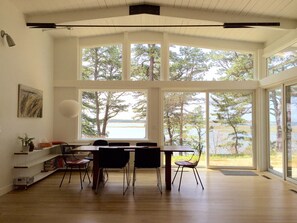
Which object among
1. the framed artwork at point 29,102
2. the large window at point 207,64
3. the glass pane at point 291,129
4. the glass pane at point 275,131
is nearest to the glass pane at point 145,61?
the large window at point 207,64

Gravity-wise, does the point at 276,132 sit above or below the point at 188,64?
below

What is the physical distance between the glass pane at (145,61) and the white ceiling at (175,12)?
97cm

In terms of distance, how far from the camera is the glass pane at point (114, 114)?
727 cm

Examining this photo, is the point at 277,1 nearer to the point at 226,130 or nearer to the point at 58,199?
the point at 226,130

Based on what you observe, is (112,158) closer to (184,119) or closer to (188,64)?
(184,119)

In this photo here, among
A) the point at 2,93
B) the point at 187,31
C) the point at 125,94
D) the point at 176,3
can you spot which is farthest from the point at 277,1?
the point at 2,93

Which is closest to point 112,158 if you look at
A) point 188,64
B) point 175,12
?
point 175,12

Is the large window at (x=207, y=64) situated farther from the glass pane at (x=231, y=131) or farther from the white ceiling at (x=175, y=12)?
the white ceiling at (x=175, y=12)

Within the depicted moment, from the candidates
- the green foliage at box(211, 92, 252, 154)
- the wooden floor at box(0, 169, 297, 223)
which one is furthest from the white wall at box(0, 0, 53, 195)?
the green foliage at box(211, 92, 252, 154)

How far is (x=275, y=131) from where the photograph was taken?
6406 millimetres

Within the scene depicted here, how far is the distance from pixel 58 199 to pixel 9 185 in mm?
1168

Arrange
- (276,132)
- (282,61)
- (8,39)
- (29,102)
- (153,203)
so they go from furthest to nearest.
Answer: (276,132), (282,61), (29,102), (8,39), (153,203)

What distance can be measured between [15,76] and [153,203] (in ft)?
11.1

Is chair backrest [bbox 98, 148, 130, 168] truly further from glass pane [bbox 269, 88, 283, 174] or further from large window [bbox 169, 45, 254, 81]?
glass pane [bbox 269, 88, 283, 174]
